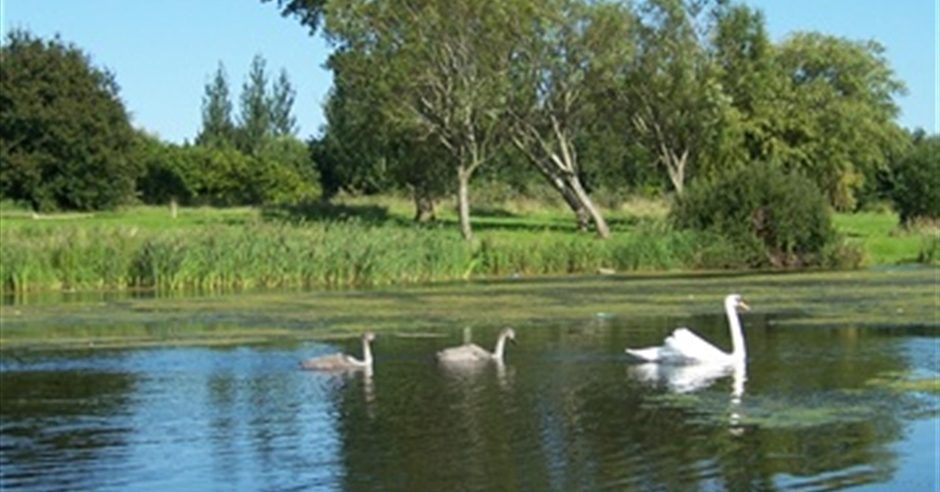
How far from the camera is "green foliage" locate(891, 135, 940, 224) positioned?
76.7 meters

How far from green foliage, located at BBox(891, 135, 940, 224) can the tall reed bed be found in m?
29.4

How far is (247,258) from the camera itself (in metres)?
46.5

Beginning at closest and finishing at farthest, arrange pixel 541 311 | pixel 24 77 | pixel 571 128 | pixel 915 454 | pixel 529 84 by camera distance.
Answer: pixel 915 454 → pixel 541 311 → pixel 529 84 → pixel 571 128 → pixel 24 77

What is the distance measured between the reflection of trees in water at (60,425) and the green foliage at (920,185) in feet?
184

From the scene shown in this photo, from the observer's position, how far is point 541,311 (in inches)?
1406

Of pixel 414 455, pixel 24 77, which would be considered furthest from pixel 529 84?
pixel 414 455

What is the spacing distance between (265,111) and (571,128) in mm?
59619

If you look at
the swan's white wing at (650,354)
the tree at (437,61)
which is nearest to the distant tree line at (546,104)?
the tree at (437,61)

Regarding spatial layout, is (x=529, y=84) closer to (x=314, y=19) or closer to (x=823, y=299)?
(x=314, y=19)

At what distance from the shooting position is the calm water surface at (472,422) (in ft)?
52.2

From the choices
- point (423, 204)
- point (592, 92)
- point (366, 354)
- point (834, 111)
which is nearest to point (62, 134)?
point (423, 204)

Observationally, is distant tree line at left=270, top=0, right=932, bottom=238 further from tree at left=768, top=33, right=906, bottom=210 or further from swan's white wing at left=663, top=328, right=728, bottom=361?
swan's white wing at left=663, top=328, right=728, bottom=361

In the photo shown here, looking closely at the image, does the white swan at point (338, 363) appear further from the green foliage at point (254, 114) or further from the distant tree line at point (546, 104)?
the green foliage at point (254, 114)

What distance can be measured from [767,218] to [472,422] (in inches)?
1499
